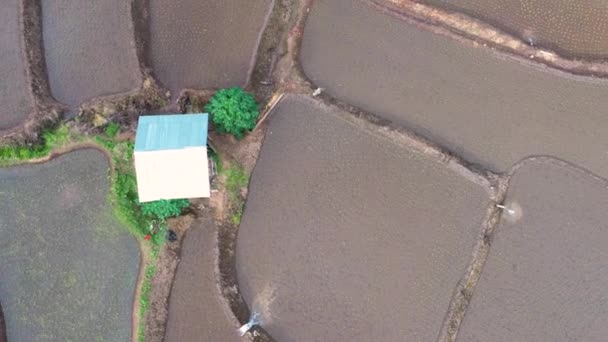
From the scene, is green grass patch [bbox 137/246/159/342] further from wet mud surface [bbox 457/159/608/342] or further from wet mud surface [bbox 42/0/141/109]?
wet mud surface [bbox 457/159/608/342]

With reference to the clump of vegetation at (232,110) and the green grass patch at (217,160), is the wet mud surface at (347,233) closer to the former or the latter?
the clump of vegetation at (232,110)

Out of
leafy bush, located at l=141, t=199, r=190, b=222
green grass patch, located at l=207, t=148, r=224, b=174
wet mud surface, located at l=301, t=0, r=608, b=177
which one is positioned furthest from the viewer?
green grass patch, located at l=207, t=148, r=224, b=174

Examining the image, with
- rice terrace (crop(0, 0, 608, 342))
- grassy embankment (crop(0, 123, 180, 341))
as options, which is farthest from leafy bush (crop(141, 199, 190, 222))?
grassy embankment (crop(0, 123, 180, 341))

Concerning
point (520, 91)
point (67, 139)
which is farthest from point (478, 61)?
point (67, 139)

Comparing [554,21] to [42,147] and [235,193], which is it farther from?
[42,147]

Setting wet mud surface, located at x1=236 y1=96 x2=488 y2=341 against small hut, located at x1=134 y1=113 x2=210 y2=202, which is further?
wet mud surface, located at x1=236 y1=96 x2=488 y2=341

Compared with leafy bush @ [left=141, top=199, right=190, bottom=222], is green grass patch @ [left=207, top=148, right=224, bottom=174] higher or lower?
higher
